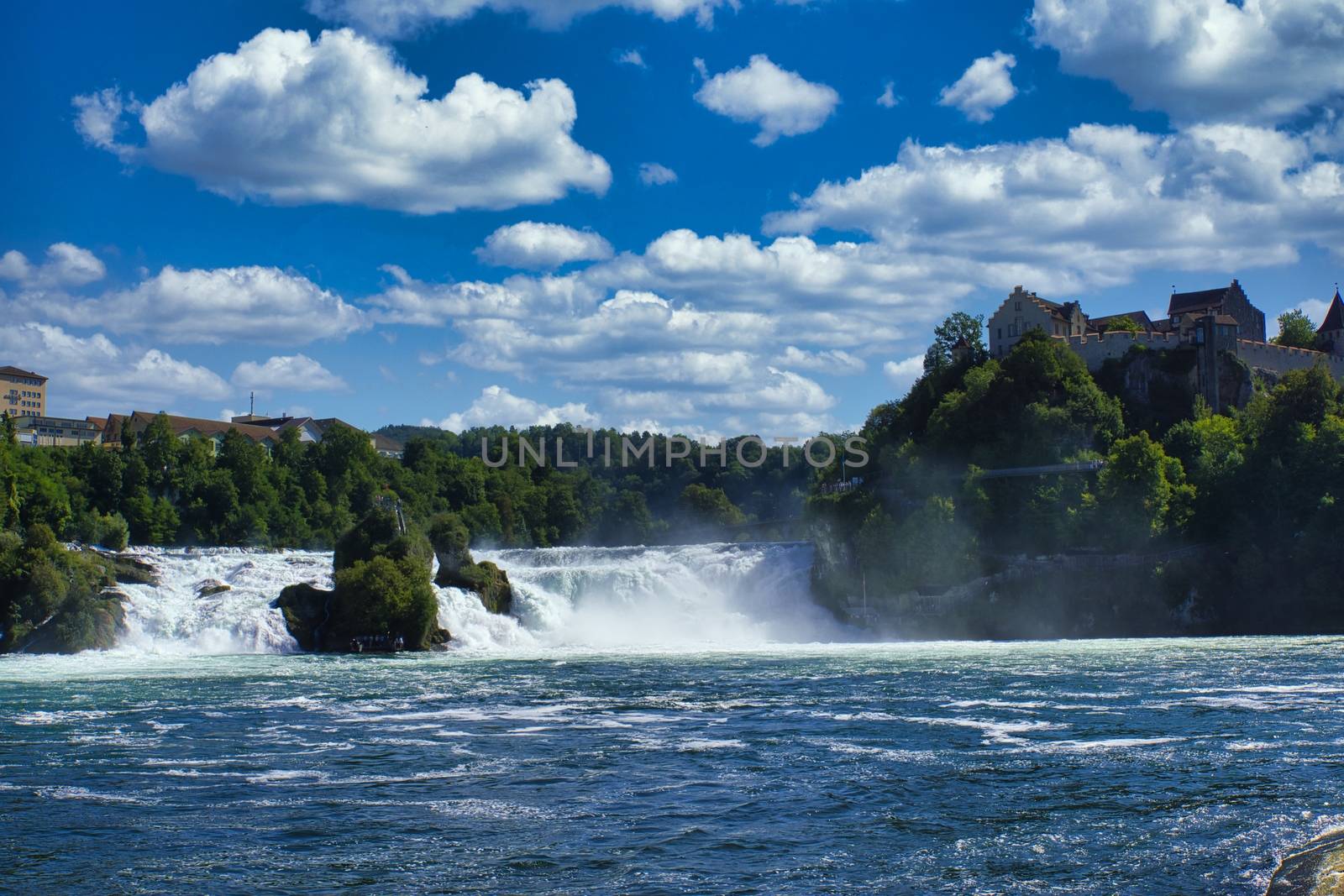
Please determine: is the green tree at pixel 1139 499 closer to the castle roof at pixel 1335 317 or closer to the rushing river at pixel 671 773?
the rushing river at pixel 671 773

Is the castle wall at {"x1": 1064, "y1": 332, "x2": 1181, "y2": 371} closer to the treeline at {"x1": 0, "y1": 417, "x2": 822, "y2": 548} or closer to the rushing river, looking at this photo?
the treeline at {"x1": 0, "y1": 417, "x2": 822, "y2": 548}

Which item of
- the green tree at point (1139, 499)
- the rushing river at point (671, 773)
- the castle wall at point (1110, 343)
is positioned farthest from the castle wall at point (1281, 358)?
the rushing river at point (671, 773)

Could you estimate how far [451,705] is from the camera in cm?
3216

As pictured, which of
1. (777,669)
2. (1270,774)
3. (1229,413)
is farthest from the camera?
(1229,413)

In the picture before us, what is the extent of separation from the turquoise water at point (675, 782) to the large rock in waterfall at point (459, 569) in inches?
699

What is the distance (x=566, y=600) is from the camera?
6112 cm

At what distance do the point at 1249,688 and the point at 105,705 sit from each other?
2906 cm

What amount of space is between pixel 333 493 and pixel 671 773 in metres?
78.2

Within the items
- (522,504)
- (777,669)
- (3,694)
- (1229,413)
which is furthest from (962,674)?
(522,504)

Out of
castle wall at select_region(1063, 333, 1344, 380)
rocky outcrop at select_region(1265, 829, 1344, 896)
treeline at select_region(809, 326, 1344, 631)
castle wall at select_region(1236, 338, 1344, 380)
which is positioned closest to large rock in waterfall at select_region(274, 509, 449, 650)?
treeline at select_region(809, 326, 1344, 631)

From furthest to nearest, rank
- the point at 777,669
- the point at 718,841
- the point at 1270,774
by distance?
the point at 777,669 → the point at 1270,774 → the point at 718,841

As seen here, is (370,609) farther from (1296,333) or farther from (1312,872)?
(1296,333)

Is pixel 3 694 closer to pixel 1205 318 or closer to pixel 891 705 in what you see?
pixel 891 705

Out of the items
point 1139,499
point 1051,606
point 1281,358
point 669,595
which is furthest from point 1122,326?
point 669,595
